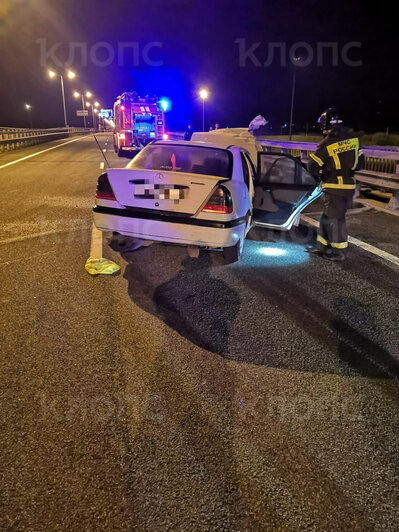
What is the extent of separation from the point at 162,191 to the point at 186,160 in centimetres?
95

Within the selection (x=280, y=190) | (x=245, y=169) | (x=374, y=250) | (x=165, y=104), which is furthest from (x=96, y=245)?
(x=165, y=104)

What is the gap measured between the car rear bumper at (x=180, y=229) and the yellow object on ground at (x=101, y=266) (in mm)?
481

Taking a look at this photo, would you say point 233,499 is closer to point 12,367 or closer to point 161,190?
point 12,367

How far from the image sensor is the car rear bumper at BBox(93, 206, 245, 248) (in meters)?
4.74

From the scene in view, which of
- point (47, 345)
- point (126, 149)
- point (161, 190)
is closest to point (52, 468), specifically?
point (47, 345)

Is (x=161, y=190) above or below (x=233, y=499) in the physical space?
above

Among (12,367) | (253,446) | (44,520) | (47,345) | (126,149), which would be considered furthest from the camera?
(126,149)

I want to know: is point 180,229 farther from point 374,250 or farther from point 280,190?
point 374,250

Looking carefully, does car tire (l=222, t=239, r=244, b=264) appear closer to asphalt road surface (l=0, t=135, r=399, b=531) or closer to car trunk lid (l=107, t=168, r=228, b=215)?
asphalt road surface (l=0, t=135, r=399, b=531)

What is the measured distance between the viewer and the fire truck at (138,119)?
23281 millimetres

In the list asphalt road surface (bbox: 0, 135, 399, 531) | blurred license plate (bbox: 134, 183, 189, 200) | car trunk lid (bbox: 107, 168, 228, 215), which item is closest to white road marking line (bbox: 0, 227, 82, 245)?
asphalt road surface (bbox: 0, 135, 399, 531)

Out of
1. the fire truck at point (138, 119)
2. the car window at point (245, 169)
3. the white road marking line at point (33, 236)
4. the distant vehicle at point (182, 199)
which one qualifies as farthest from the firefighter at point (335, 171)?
the fire truck at point (138, 119)

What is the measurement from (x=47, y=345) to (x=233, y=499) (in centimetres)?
199

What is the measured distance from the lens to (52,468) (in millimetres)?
2262
